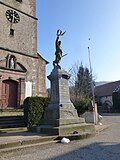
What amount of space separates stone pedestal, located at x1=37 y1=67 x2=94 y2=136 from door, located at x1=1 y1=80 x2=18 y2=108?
9794 mm

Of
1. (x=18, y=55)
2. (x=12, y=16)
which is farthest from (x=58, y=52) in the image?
(x=12, y=16)

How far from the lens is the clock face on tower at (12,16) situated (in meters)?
19.7

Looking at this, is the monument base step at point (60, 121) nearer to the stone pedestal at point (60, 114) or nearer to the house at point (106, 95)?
the stone pedestal at point (60, 114)

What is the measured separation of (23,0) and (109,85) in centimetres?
3487

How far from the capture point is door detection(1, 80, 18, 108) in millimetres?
18469

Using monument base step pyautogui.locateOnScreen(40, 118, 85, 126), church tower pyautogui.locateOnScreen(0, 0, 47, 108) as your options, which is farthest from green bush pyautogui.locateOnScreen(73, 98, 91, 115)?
monument base step pyautogui.locateOnScreen(40, 118, 85, 126)

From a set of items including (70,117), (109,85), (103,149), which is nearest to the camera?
(103,149)

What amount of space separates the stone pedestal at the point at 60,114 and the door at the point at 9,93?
32.1 ft

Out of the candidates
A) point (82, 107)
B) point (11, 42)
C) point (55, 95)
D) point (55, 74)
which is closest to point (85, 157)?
point (55, 95)

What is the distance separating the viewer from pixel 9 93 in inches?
749

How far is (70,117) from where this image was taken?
9234mm

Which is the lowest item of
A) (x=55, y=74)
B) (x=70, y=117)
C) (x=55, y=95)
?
(x=70, y=117)

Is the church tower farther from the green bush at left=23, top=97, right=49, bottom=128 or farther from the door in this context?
the green bush at left=23, top=97, right=49, bottom=128

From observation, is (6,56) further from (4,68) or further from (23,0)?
(23,0)
